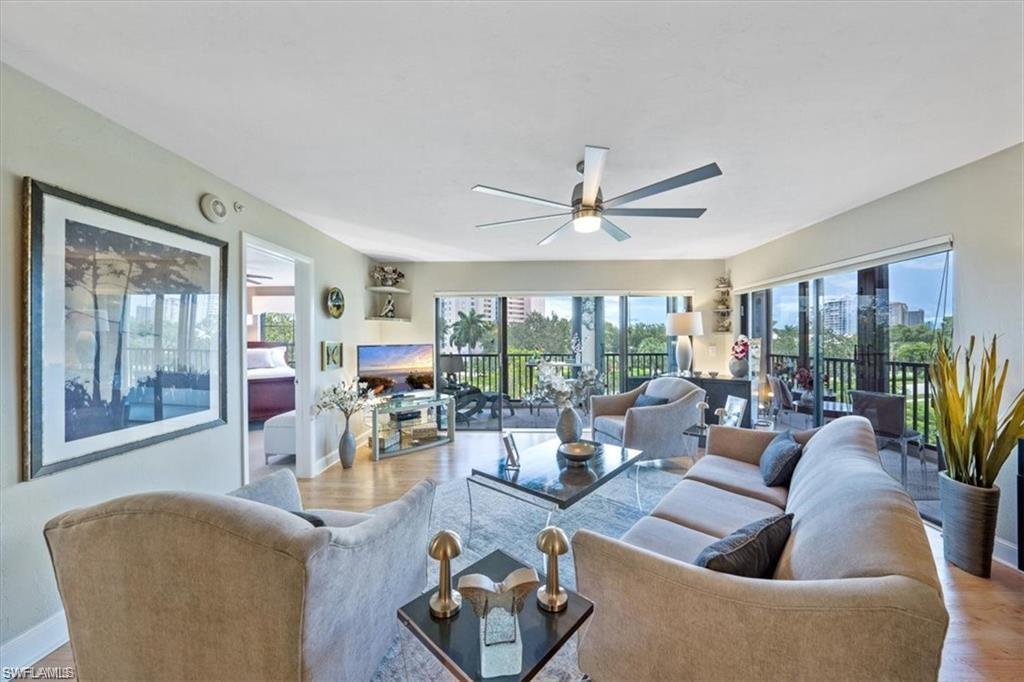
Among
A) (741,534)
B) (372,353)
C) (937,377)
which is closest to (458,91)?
(741,534)

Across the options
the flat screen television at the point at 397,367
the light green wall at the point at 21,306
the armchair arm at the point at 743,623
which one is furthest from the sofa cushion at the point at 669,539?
the flat screen television at the point at 397,367

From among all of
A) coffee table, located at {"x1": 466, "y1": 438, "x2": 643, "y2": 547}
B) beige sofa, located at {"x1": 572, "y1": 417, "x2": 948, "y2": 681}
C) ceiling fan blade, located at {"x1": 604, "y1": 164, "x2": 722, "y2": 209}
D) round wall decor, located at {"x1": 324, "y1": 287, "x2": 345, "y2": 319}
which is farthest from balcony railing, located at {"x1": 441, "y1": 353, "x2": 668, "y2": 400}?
beige sofa, located at {"x1": 572, "y1": 417, "x2": 948, "y2": 681}

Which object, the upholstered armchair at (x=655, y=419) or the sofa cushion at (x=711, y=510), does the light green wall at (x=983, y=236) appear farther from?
the upholstered armchair at (x=655, y=419)

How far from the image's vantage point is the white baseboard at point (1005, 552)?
2.18m

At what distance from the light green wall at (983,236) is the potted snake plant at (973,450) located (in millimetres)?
127

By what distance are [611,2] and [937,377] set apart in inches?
110

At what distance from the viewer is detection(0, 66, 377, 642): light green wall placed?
4.99 feet

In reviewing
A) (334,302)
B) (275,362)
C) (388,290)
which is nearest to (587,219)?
(334,302)

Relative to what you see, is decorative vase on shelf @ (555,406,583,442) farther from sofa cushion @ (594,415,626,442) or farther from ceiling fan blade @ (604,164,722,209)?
ceiling fan blade @ (604,164,722,209)

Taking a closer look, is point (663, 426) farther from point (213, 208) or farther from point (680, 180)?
point (213, 208)

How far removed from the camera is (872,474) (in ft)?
4.66

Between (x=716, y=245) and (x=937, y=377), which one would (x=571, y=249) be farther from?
(x=937, y=377)

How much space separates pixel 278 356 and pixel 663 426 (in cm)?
624

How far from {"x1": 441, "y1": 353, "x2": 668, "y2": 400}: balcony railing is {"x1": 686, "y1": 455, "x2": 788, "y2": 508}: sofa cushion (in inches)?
109
